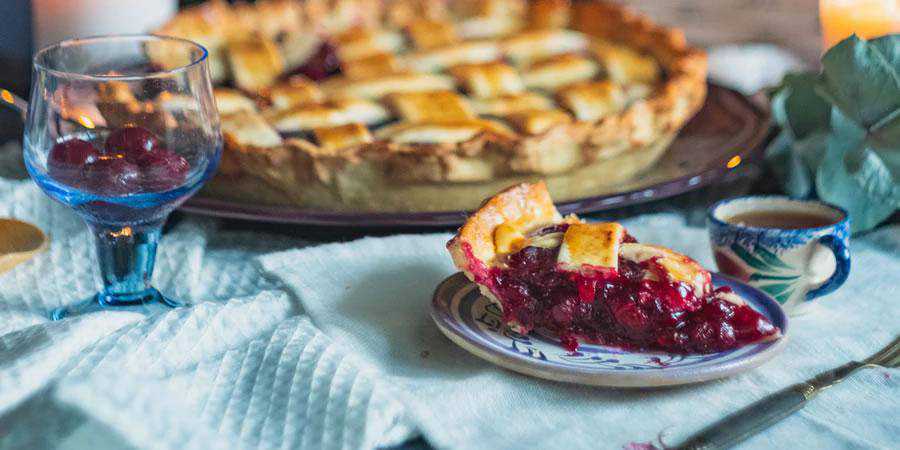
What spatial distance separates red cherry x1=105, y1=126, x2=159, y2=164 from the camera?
1239 millimetres

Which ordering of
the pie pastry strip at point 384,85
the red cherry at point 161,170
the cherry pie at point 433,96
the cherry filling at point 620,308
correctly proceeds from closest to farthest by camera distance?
the cherry filling at point 620,308
the red cherry at point 161,170
the cherry pie at point 433,96
the pie pastry strip at point 384,85

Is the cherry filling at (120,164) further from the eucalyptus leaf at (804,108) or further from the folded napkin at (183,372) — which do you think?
the eucalyptus leaf at (804,108)

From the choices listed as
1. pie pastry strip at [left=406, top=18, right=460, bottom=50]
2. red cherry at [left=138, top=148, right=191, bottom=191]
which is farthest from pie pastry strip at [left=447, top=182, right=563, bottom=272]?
pie pastry strip at [left=406, top=18, right=460, bottom=50]

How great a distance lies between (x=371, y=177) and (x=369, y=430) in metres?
0.64

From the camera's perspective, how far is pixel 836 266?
129cm

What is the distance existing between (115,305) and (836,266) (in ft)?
2.94

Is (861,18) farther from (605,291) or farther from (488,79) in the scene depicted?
(605,291)

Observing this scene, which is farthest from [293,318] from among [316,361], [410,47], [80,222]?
[410,47]

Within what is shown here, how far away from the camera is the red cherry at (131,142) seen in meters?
1.24

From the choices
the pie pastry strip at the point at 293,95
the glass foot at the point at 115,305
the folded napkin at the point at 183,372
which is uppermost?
the pie pastry strip at the point at 293,95

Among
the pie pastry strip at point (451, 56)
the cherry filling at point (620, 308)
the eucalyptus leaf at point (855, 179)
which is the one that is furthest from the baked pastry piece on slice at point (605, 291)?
the pie pastry strip at point (451, 56)

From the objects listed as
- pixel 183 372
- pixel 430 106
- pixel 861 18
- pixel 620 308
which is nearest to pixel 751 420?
pixel 620 308

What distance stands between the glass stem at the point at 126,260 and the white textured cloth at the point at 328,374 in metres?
0.07

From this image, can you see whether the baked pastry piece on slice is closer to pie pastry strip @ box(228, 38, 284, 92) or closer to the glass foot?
the glass foot
